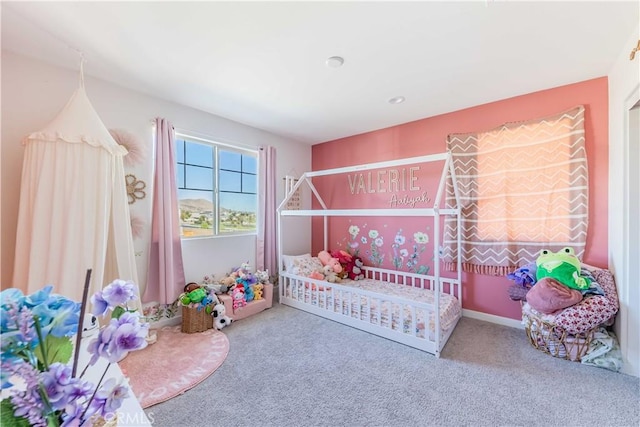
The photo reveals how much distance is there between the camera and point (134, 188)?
2.46m

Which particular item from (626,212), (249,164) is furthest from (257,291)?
(626,212)

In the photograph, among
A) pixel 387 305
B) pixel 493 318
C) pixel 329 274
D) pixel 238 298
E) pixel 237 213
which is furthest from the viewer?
pixel 237 213

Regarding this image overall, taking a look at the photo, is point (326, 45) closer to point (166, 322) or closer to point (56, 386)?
point (56, 386)

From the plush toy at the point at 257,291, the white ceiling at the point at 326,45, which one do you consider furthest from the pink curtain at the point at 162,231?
the plush toy at the point at 257,291

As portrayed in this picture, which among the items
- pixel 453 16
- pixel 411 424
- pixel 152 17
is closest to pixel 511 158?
pixel 453 16

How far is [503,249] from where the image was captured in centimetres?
265

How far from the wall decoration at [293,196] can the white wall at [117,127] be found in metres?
0.12

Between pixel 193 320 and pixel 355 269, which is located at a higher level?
pixel 355 269

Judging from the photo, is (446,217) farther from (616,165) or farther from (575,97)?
(575,97)

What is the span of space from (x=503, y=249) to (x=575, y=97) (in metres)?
1.56

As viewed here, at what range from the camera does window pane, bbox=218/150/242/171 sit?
126 inches

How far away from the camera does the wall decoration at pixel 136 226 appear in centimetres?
246

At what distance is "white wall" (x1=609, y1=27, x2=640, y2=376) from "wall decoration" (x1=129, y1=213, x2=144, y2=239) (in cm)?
411

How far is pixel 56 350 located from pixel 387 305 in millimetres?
2381
